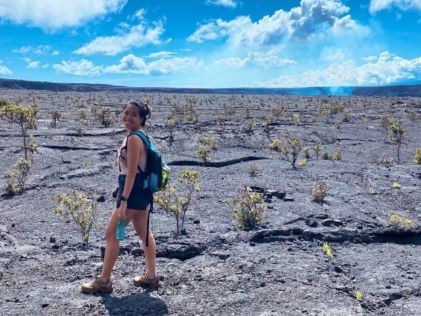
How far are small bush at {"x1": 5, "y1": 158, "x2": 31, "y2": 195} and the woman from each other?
4.54 metres

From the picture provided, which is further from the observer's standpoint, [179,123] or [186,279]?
[179,123]

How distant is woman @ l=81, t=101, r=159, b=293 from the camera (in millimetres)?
3977

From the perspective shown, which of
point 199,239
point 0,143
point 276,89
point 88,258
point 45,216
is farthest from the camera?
point 276,89

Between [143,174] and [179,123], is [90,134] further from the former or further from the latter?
[143,174]

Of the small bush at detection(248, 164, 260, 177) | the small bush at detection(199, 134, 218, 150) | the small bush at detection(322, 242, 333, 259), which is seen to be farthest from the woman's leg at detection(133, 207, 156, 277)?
the small bush at detection(199, 134, 218, 150)

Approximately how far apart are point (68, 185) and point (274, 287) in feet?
17.8

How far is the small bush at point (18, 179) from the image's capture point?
8289 millimetres

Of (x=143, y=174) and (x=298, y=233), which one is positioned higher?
(x=143, y=174)

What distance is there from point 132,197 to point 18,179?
5423 millimetres

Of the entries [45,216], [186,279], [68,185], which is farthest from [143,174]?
[68,185]

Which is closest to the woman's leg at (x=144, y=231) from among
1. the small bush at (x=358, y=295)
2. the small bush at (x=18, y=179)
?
the small bush at (x=358, y=295)

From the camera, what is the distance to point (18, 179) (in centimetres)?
880

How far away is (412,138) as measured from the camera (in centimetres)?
1770

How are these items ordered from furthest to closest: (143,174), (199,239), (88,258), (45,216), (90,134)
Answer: (90,134)
(45,216)
(199,239)
(88,258)
(143,174)
